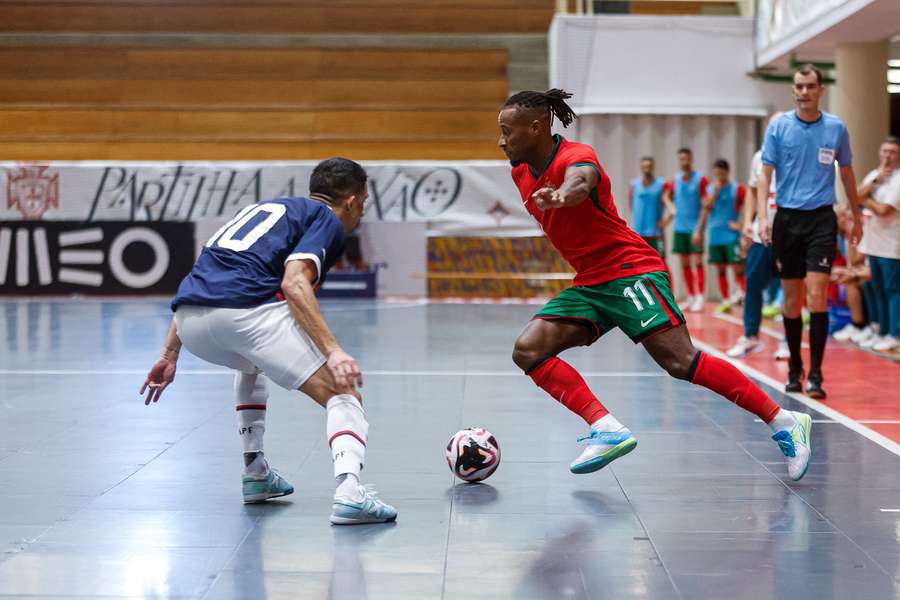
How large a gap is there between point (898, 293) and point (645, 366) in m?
2.34

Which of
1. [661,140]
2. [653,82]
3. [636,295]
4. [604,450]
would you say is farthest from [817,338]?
[653,82]

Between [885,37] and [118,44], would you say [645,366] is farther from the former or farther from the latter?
[118,44]

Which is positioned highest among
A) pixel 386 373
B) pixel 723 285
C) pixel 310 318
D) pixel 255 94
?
pixel 255 94

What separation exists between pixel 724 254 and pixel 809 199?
7.72 m

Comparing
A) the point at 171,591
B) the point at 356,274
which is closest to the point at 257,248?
the point at 171,591

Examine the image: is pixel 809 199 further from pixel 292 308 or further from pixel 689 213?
pixel 689 213

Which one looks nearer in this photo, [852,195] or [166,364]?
[166,364]

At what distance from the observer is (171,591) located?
11.4 feet

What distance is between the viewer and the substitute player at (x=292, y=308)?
13.1ft

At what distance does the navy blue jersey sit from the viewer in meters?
4.11

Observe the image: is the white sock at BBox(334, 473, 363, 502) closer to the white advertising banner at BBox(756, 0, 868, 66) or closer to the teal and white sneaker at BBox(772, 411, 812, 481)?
the teal and white sneaker at BBox(772, 411, 812, 481)

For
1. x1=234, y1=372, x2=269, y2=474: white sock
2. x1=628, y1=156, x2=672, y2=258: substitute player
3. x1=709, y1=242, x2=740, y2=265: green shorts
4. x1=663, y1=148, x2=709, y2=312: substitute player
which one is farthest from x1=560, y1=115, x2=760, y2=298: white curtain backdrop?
x1=234, y1=372, x2=269, y2=474: white sock

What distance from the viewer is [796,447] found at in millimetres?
4953

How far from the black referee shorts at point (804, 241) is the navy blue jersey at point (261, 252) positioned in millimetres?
4005
